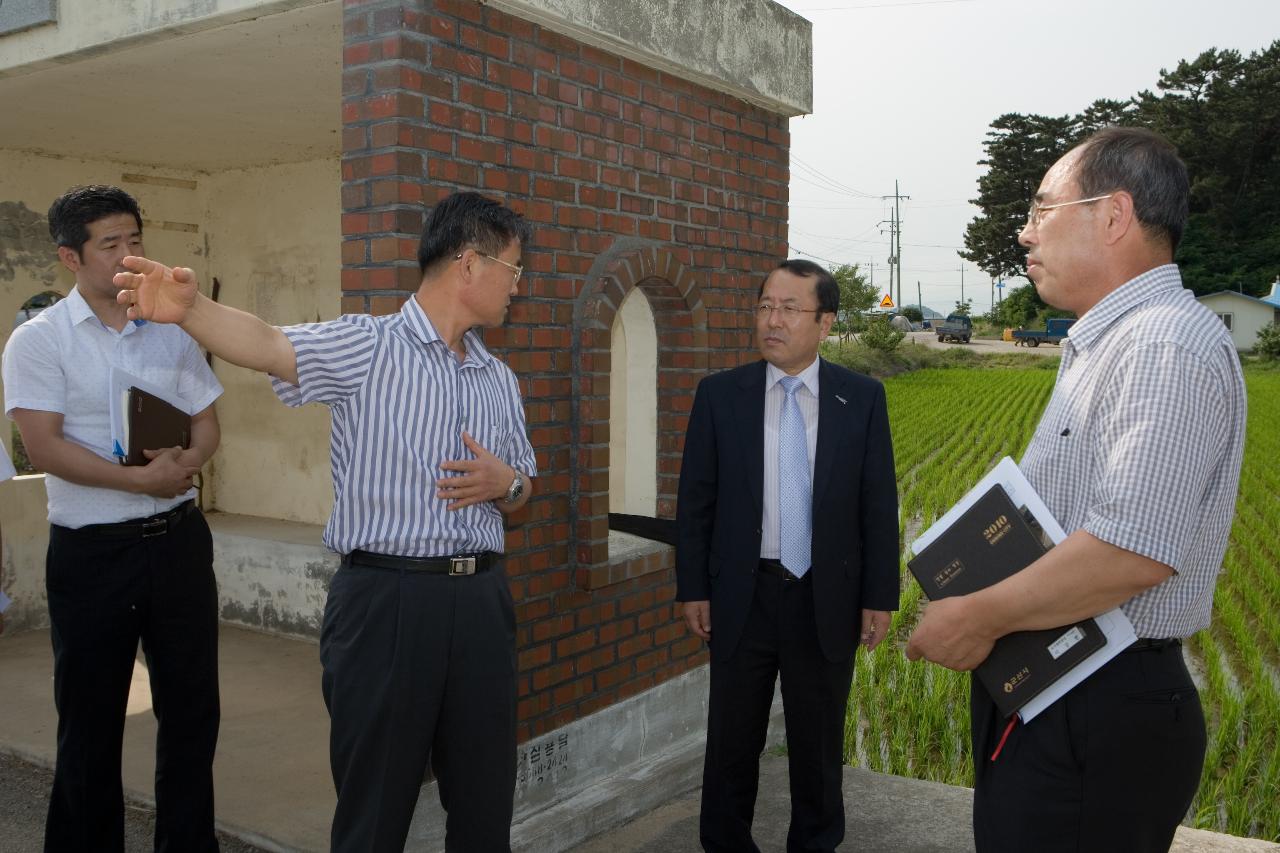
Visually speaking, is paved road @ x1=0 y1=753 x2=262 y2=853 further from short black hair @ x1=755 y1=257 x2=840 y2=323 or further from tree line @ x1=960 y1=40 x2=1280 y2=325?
tree line @ x1=960 y1=40 x2=1280 y2=325

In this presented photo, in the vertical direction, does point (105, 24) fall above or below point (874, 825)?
above

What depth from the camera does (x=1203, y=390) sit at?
171cm

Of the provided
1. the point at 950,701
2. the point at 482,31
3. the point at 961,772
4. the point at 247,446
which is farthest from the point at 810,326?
the point at 247,446

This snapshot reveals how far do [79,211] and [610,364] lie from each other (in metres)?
1.70

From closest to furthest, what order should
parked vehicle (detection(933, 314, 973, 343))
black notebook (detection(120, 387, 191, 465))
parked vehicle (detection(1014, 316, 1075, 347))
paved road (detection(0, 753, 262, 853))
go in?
black notebook (detection(120, 387, 191, 465)), paved road (detection(0, 753, 262, 853)), parked vehicle (detection(1014, 316, 1075, 347)), parked vehicle (detection(933, 314, 973, 343))

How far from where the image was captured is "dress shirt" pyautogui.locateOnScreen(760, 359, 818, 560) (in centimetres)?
321

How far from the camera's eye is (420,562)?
7.71 feet

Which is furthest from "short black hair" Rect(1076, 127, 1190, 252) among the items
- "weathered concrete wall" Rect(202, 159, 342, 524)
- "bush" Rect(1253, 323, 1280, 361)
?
"bush" Rect(1253, 323, 1280, 361)

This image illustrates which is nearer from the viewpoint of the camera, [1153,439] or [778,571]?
[1153,439]

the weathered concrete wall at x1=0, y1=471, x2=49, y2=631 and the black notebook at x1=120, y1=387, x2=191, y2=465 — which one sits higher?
the black notebook at x1=120, y1=387, x2=191, y2=465

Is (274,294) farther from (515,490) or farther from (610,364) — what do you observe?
(515,490)

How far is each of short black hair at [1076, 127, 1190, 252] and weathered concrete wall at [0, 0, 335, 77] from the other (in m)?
2.19

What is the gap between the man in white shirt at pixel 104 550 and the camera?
2.88 metres

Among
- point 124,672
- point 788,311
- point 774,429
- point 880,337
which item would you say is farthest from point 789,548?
point 880,337
